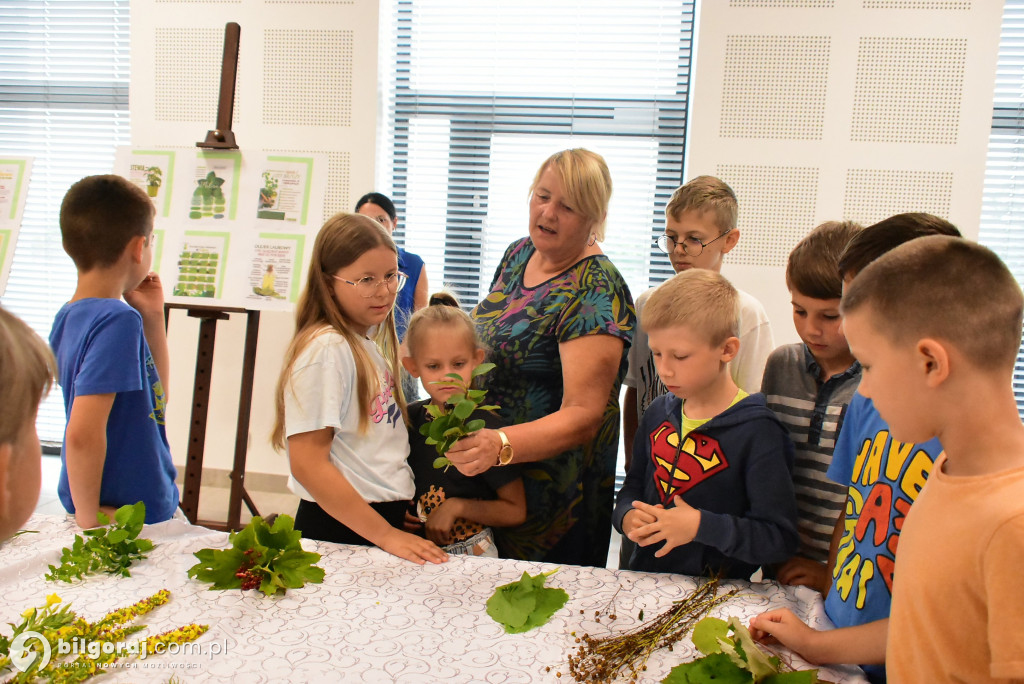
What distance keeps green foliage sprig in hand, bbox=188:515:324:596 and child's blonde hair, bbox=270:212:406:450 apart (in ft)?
1.04

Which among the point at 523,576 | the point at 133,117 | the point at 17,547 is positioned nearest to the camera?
the point at 523,576

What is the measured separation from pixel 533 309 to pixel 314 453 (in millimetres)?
684

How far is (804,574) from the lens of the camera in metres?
1.51

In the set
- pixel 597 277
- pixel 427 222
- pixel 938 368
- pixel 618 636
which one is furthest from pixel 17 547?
pixel 427 222

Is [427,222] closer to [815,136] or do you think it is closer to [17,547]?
[815,136]

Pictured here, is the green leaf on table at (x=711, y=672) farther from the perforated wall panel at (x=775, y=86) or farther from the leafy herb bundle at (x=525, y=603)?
the perforated wall panel at (x=775, y=86)

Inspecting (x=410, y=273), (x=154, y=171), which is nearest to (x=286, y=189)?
(x=154, y=171)

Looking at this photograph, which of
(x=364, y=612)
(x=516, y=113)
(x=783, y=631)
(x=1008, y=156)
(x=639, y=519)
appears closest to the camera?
(x=783, y=631)

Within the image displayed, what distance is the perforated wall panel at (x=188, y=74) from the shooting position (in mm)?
4469

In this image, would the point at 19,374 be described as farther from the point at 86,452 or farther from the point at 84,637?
the point at 86,452

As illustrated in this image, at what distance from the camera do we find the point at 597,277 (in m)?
1.90

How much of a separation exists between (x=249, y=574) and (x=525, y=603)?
1.76 ft

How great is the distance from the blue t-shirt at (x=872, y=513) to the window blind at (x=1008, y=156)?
12.0 ft
